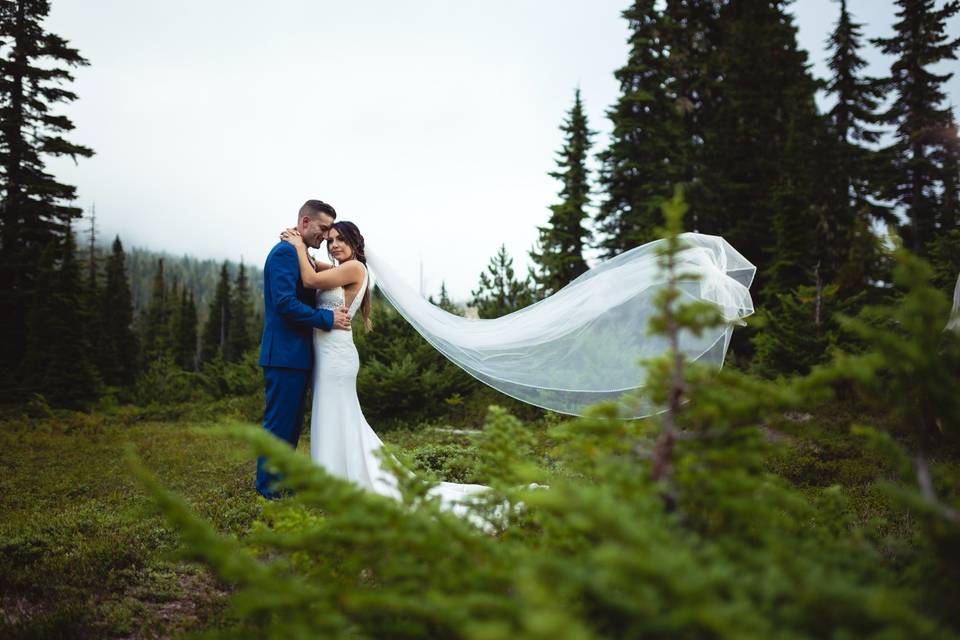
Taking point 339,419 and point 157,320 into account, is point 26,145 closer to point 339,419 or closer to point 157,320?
point 339,419

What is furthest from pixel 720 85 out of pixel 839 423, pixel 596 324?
pixel 596 324

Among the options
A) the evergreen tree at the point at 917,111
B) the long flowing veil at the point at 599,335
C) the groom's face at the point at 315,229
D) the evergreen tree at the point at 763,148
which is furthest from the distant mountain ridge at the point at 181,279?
the long flowing veil at the point at 599,335

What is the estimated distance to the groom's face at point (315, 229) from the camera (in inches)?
243

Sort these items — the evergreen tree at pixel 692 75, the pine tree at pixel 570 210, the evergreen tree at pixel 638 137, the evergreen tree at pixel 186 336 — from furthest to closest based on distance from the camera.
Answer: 1. the evergreen tree at pixel 186 336
2. the pine tree at pixel 570 210
3. the evergreen tree at pixel 638 137
4. the evergreen tree at pixel 692 75

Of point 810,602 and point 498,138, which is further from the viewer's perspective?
point 498,138

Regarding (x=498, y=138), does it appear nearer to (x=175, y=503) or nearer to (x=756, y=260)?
(x=756, y=260)

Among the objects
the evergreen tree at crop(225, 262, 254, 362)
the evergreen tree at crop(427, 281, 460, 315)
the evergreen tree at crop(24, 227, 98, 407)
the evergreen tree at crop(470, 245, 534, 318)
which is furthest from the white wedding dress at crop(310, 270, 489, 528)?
the evergreen tree at crop(225, 262, 254, 362)

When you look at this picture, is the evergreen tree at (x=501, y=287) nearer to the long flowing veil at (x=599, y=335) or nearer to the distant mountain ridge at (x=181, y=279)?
the long flowing veil at (x=599, y=335)

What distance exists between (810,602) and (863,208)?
72.2 feet

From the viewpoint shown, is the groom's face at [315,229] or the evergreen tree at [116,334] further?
the evergreen tree at [116,334]

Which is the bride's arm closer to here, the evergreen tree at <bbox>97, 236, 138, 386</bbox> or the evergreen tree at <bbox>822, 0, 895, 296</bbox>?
the evergreen tree at <bbox>822, 0, 895, 296</bbox>

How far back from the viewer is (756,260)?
67.4 ft

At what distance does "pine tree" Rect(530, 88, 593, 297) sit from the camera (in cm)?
2296

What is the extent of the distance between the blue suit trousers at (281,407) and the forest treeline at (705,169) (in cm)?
759
